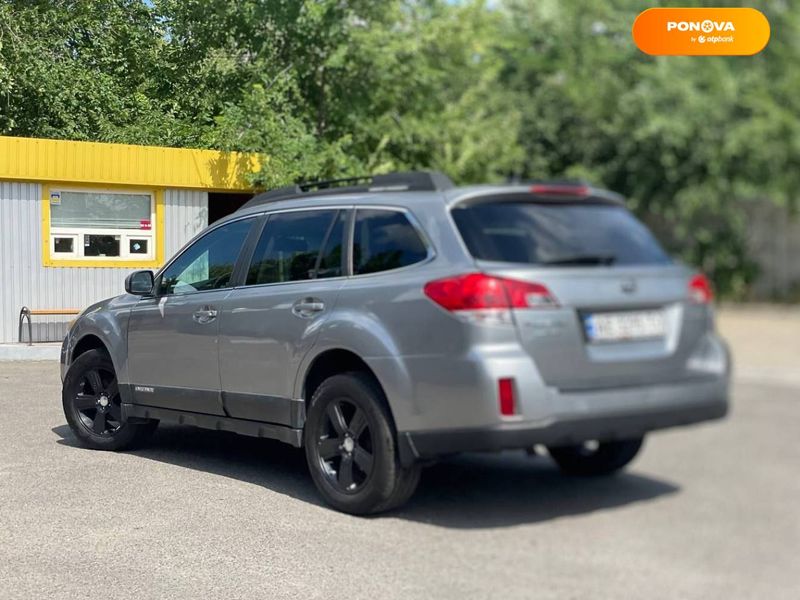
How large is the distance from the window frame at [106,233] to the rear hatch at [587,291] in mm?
1225

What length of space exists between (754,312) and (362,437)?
10.2 meters

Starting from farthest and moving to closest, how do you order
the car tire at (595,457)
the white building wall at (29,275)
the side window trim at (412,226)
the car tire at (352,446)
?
the car tire at (595,457) < the side window trim at (412,226) < the car tire at (352,446) < the white building wall at (29,275)

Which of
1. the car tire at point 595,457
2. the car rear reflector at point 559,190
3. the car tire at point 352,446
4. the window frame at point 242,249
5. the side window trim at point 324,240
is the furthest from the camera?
the car tire at point 595,457

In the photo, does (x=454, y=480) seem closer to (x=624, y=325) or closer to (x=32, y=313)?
(x=624, y=325)

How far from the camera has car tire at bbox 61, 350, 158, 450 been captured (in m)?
3.54

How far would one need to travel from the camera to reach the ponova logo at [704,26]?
4.01m

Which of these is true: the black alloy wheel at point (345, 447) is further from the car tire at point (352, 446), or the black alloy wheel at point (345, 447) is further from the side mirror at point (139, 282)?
the side mirror at point (139, 282)

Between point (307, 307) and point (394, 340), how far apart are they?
1.19ft

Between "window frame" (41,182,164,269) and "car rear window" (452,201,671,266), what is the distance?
1231mm

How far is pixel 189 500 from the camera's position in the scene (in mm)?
3547

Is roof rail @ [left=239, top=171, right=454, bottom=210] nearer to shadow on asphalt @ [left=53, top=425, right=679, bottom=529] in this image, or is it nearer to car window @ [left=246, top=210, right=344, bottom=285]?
car window @ [left=246, top=210, right=344, bottom=285]

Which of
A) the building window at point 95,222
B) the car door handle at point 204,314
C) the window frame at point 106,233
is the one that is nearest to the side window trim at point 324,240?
the car door handle at point 204,314

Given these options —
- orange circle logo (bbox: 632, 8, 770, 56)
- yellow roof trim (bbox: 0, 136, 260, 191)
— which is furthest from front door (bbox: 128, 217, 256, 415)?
orange circle logo (bbox: 632, 8, 770, 56)

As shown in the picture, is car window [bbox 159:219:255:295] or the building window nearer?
the building window
